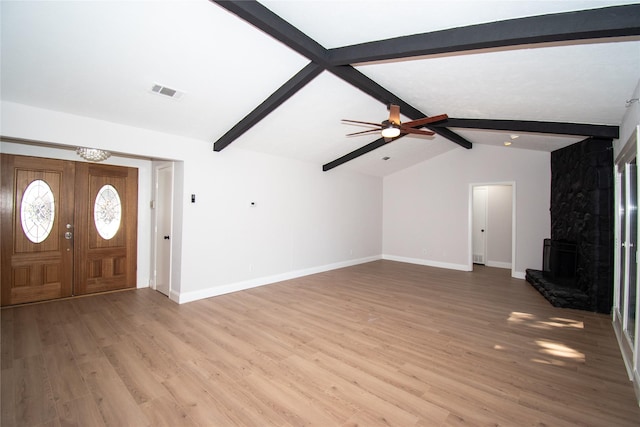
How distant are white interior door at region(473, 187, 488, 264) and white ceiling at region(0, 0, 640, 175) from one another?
4282mm

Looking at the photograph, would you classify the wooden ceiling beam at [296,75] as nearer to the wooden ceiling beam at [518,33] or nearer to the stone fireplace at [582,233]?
the wooden ceiling beam at [518,33]

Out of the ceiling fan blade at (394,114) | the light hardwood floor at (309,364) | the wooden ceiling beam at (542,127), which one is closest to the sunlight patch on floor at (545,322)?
the light hardwood floor at (309,364)

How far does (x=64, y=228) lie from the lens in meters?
4.60

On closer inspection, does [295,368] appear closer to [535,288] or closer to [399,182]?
[535,288]

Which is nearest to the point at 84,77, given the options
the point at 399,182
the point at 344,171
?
the point at 344,171

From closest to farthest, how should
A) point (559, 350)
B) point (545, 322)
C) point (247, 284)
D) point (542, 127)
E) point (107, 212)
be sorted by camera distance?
point (559, 350), point (545, 322), point (542, 127), point (107, 212), point (247, 284)

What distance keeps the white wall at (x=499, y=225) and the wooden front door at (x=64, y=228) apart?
8.84m

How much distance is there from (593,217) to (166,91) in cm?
638

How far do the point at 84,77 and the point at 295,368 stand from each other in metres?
3.69

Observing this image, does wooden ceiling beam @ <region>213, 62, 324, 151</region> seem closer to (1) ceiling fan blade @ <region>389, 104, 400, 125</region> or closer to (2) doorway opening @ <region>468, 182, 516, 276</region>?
(1) ceiling fan blade @ <region>389, 104, 400, 125</region>

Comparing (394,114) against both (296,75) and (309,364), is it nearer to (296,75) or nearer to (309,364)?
(296,75)

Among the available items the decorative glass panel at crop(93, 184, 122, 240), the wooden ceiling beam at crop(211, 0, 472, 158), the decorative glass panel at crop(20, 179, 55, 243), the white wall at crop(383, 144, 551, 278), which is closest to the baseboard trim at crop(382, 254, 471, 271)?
the white wall at crop(383, 144, 551, 278)

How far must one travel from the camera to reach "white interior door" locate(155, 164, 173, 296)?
4.88 meters

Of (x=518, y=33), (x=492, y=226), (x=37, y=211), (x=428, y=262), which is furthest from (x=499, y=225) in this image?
(x=37, y=211)
